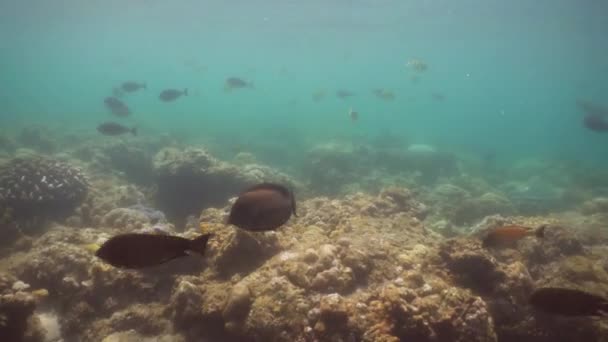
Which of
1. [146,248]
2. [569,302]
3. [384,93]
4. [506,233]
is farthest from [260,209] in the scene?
[384,93]

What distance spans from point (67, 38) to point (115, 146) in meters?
63.1

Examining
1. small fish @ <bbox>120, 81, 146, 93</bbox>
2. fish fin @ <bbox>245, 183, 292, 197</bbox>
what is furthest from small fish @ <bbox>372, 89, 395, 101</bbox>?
fish fin @ <bbox>245, 183, 292, 197</bbox>

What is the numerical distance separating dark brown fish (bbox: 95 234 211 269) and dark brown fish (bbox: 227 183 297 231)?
49 centimetres

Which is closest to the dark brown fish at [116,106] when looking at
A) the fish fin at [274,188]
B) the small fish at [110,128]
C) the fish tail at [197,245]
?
the small fish at [110,128]

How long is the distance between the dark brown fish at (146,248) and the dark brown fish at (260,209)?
49 centimetres

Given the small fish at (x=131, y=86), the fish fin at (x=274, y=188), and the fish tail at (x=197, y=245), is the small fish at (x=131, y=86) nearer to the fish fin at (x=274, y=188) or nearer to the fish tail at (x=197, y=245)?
the fish fin at (x=274, y=188)

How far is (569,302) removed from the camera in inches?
131

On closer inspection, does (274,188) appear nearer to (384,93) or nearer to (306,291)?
(306,291)

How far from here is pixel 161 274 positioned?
542cm

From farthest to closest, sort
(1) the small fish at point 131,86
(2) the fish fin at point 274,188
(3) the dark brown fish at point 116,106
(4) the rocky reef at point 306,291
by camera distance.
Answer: (1) the small fish at point 131,86 < (3) the dark brown fish at point 116,106 < (4) the rocky reef at point 306,291 < (2) the fish fin at point 274,188

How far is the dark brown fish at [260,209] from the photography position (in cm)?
323

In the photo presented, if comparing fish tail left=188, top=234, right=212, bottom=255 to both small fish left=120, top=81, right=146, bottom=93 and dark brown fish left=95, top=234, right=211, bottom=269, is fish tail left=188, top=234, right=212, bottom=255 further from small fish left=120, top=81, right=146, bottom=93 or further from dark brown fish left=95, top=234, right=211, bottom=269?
small fish left=120, top=81, right=146, bottom=93

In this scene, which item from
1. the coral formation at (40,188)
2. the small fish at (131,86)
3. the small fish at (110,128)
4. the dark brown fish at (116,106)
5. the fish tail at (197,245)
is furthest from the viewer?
the small fish at (131,86)

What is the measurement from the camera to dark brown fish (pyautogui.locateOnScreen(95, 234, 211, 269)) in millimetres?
2771
